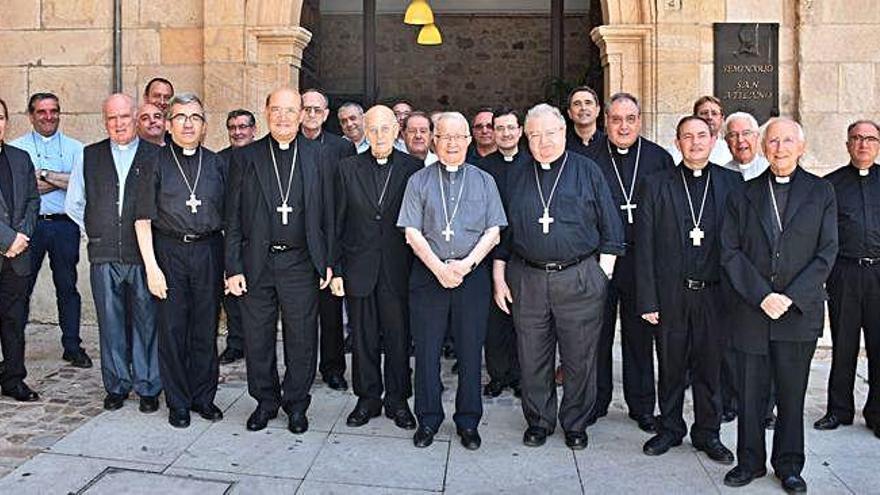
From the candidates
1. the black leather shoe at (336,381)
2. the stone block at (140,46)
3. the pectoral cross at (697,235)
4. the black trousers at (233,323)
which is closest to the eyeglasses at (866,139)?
the pectoral cross at (697,235)

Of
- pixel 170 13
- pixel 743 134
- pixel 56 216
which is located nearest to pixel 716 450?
pixel 743 134

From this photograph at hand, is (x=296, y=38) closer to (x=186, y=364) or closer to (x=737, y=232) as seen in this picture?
(x=186, y=364)

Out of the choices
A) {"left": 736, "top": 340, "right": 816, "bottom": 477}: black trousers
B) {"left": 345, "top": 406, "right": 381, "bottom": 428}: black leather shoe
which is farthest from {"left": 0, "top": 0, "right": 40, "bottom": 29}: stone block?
{"left": 736, "top": 340, "right": 816, "bottom": 477}: black trousers

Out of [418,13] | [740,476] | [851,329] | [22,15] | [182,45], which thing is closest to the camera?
[740,476]

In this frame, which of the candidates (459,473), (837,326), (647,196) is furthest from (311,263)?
(837,326)

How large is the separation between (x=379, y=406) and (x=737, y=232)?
2.08m

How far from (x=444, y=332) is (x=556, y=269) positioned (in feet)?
2.12

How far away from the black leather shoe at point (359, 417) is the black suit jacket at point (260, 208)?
763 millimetres

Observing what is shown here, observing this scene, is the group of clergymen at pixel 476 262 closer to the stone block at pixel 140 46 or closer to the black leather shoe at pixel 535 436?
the black leather shoe at pixel 535 436

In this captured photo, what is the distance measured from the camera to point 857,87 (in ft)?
21.6

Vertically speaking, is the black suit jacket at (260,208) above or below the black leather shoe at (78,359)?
above

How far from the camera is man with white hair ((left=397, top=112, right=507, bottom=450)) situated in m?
4.22

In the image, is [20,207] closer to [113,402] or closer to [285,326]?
[113,402]

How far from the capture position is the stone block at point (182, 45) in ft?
22.8
